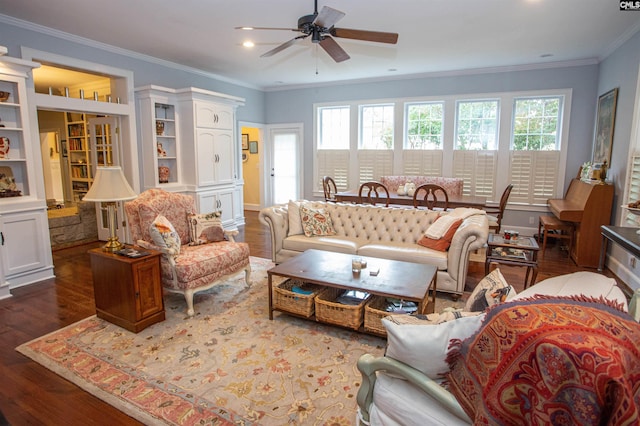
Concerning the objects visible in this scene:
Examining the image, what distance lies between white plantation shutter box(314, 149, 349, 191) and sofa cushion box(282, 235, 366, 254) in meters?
3.54

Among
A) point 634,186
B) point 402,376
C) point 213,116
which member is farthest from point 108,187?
point 634,186

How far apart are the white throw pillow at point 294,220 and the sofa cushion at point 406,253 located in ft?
2.84

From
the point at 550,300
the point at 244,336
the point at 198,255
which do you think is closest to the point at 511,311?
the point at 550,300

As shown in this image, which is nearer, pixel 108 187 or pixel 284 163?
pixel 108 187

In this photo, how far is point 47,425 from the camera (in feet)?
6.35

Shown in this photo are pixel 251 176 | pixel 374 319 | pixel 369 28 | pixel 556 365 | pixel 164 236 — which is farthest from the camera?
pixel 251 176

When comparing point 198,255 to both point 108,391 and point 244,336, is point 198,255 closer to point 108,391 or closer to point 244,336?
point 244,336

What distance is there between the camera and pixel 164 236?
10.3 ft

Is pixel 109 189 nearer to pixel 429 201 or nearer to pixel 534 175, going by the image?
pixel 429 201

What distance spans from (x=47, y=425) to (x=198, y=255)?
1643mm

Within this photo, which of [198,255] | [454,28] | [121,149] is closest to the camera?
[198,255]

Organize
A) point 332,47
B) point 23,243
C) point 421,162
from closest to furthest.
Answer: point 332,47 < point 23,243 < point 421,162

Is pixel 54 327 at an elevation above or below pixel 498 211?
below

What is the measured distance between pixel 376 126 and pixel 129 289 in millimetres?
5718
